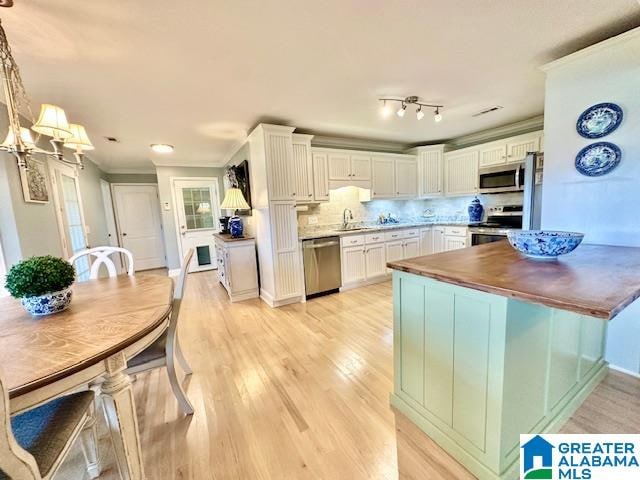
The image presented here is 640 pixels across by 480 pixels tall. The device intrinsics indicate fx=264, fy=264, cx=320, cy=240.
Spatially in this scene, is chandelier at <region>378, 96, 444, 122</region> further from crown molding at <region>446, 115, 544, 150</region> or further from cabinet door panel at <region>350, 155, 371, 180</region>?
crown molding at <region>446, 115, 544, 150</region>

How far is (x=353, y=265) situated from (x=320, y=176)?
144cm

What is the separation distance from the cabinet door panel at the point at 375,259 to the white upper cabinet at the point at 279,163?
5.20 feet

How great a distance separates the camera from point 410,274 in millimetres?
1486

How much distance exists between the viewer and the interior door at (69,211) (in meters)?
3.14

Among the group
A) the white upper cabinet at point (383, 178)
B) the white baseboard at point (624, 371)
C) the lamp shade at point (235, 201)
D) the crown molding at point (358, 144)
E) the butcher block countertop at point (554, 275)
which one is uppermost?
the crown molding at point (358, 144)

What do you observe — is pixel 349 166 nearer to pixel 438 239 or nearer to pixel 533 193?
pixel 438 239

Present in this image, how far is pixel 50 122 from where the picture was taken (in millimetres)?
1434

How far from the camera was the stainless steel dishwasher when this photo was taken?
3.71m

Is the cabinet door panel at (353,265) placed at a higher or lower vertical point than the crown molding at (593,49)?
lower

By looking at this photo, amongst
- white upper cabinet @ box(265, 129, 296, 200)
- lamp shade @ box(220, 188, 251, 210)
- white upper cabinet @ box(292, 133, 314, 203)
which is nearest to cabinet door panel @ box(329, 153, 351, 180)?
white upper cabinet @ box(292, 133, 314, 203)

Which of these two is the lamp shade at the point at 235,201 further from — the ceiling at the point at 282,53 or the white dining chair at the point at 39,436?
the white dining chair at the point at 39,436

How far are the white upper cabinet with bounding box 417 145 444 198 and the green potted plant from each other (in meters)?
4.95

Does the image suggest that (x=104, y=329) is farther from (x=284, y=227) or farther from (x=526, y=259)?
(x=284, y=227)

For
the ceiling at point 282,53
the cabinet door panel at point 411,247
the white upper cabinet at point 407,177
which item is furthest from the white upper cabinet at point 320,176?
the cabinet door panel at point 411,247
